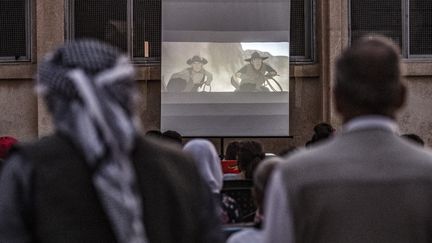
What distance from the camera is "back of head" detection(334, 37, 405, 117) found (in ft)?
11.8

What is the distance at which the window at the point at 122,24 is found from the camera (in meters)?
18.4

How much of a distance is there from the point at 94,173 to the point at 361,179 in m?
0.81

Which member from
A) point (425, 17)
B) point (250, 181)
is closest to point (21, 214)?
point (250, 181)

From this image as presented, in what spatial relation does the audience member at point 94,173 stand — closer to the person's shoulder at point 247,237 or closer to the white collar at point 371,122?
the white collar at point 371,122

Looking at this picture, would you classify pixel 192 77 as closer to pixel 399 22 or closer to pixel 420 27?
pixel 399 22

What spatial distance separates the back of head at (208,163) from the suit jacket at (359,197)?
4795 mm

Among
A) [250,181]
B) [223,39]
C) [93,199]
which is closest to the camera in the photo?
[93,199]

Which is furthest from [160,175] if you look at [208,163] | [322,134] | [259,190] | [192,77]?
[192,77]

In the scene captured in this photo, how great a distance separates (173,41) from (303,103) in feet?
7.52

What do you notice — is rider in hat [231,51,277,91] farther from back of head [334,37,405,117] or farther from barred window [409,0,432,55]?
back of head [334,37,405,117]

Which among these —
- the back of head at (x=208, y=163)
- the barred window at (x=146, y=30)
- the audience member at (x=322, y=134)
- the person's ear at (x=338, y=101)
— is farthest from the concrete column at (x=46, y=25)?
the person's ear at (x=338, y=101)

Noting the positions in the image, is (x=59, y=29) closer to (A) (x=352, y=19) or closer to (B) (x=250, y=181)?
(A) (x=352, y=19)

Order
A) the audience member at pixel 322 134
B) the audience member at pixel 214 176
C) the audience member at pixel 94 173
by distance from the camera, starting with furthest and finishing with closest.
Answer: the audience member at pixel 322 134
the audience member at pixel 214 176
the audience member at pixel 94 173

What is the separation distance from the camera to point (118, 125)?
3.60 m
